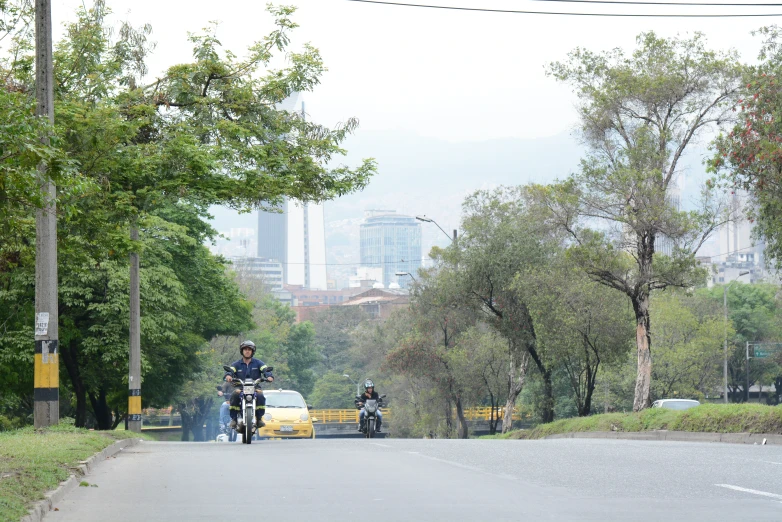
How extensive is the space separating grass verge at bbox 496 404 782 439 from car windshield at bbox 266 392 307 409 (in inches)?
393

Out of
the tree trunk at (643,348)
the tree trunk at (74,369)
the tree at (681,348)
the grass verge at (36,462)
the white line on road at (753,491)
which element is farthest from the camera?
the tree at (681,348)

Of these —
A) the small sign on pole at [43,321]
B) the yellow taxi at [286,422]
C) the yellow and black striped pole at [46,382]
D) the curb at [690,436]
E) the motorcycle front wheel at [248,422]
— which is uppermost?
the small sign on pole at [43,321]

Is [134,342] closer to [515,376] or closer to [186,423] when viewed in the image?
[515,376]

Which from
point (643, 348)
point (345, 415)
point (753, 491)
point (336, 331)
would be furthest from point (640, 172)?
point (336, 331)

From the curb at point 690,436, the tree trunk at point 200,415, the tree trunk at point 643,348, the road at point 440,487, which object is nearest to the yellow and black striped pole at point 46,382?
the road at point 440,487

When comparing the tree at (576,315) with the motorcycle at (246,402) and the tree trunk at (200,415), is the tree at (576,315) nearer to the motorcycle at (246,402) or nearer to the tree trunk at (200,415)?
the motorcycle at (246,402)

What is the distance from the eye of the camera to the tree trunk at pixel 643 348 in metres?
35.8

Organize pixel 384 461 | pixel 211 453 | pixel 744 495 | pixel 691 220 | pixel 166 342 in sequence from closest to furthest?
pixel 744 495 → pixel 384 461 → pixel 211 453 → pixel 691 220 → pixel 166 342

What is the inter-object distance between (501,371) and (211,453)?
4468 cm

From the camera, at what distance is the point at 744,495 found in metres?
10.5

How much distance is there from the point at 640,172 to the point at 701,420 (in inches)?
377

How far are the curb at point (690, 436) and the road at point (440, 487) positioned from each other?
24.8ft

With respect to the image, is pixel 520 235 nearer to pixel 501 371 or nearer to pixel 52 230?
pixel 501 371

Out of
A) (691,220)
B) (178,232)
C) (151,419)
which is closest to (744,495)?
(691,220)
